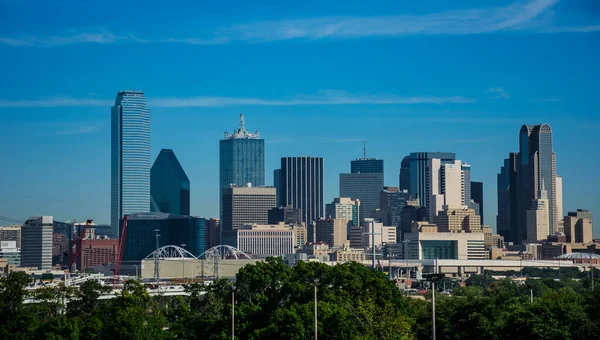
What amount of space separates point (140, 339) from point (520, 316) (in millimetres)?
30039

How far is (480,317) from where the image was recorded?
307ft

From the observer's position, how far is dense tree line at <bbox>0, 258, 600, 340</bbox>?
84.6m

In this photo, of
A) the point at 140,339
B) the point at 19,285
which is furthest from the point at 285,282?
the point at 19,285

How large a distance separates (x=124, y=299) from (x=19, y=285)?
35.9 ft

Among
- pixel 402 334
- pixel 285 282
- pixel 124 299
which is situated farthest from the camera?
pixel 124 299

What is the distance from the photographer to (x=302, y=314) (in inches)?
3364

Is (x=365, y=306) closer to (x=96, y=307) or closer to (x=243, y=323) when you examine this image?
(x=243, y=323)

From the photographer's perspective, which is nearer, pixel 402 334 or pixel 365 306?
pixel 402 334

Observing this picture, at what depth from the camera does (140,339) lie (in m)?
91.1

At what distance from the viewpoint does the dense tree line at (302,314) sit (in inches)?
3329

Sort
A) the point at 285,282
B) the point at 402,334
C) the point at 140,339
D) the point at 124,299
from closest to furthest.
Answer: the point at 402,334 → the point at 140,339 → the point at 285,282 → the point at 124,299

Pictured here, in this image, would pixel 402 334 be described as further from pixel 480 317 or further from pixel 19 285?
pixel 19 285

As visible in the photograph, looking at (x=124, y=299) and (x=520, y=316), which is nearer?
(x=520, y=316)

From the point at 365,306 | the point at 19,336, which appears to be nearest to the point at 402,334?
the point at 365,306
